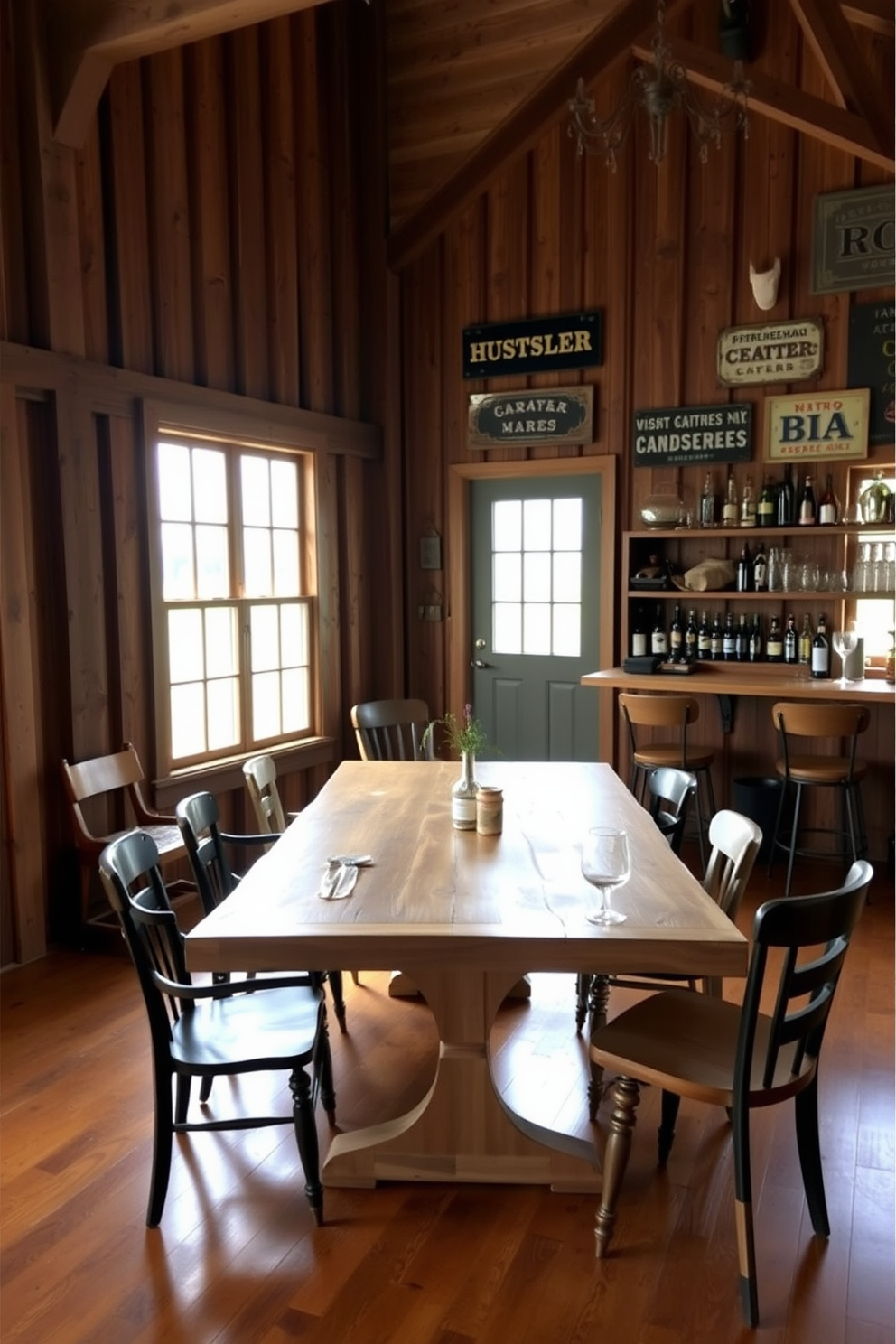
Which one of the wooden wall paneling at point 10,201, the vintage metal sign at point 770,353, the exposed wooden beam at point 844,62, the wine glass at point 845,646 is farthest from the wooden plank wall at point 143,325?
the wine glass at point 845,646

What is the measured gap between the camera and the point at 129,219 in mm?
4379

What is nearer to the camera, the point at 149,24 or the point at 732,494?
the point at 149,24

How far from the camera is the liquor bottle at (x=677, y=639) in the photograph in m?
5.59

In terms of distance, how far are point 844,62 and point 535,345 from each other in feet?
6.73

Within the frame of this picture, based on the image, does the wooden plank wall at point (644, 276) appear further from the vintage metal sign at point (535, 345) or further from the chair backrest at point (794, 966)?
the chair backrest at point (794, 966)

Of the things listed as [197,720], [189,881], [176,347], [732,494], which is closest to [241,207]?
[176,347]

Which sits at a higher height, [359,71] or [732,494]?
[359,71]

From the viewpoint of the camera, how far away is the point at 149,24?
3.72 m

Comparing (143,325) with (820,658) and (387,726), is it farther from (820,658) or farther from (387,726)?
(820,658)

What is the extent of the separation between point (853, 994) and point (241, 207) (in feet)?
15.4

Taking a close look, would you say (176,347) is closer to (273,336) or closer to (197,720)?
(273,336)

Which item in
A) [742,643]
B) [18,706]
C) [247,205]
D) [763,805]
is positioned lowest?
[763,805]

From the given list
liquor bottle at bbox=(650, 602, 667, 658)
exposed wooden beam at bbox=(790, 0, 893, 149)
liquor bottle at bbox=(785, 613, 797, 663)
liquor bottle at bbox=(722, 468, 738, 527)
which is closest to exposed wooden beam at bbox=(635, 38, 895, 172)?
exposed wooden beam at bbox=(790, 0, 893, 149)

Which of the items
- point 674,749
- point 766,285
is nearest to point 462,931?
point 674,749
